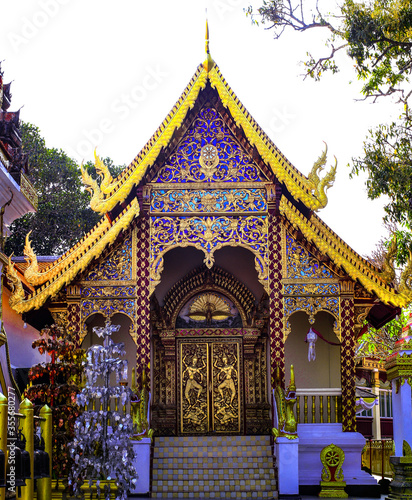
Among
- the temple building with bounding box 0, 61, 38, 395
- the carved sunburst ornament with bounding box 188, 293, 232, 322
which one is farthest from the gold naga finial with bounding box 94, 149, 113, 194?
the carved sunburst ornament with bounding box 188, 293, 232, 322

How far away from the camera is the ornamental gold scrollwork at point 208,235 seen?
1103 cm

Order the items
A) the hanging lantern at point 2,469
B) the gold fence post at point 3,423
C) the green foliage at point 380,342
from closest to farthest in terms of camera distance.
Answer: the hanging lantern at point 2,469 < the gold fence post at point 3,423 < the green foliage at point 380,342

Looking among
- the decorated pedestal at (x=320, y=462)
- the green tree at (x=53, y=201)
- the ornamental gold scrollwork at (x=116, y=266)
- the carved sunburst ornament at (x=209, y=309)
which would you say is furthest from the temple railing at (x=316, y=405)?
the green tree at (x=53, y=201)

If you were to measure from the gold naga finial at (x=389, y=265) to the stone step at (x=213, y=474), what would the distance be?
10.4 ft

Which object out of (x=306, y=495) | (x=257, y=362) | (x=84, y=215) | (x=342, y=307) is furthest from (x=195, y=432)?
(x=84, y=215)

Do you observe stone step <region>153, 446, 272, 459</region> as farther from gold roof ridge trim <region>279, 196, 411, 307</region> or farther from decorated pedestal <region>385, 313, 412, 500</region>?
gold roof ridge trim <region>279, 196, 411, 307</region>

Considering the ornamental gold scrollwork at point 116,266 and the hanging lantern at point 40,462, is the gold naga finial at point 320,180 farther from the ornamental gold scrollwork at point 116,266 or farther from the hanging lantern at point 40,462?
the hanging lantern at point 40,462

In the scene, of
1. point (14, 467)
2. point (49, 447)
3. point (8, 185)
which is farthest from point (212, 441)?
point (14, 467)

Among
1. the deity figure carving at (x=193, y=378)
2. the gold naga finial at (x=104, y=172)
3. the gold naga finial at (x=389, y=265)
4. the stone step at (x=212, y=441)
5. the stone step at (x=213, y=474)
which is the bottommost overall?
the stone step at (x=213, y=474)

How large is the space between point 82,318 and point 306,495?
13.3 feet

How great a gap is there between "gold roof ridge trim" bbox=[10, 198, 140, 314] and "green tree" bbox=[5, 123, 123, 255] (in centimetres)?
1371

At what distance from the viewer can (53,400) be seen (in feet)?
30.4

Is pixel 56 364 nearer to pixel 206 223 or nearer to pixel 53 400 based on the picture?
pixel 53 400

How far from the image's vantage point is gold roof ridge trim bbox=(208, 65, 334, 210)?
11.1m
